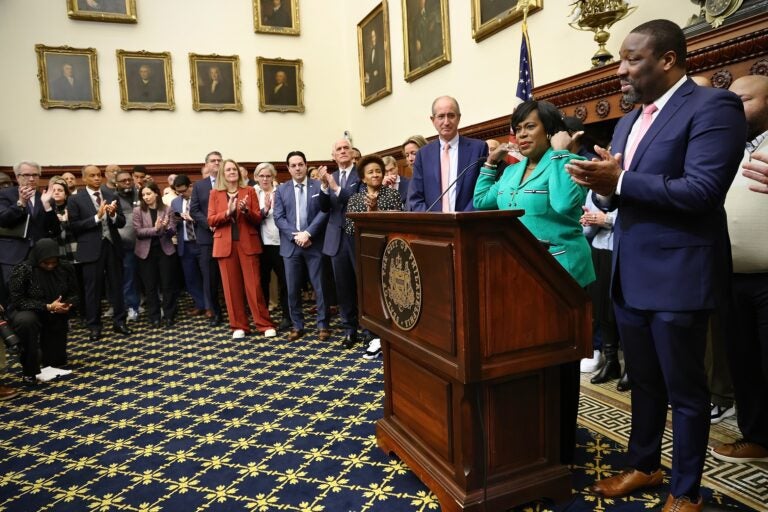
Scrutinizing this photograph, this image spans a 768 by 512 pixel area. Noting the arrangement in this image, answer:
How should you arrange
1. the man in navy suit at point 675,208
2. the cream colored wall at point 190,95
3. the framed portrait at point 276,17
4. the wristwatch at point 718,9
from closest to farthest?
the man in navy suit at point 675,208 → the wristwatch at point 718,9 → the cream colored wall at point 190,95 → the framed portrait at point 276,17

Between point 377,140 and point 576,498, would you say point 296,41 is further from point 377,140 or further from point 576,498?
point 576,498

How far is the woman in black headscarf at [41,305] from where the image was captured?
412 cm

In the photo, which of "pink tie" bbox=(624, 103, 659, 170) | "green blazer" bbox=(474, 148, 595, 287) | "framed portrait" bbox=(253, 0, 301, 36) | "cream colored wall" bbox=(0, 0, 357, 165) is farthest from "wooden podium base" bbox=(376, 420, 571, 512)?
"framed portrait" bbox=(253, 0, 301, 36)

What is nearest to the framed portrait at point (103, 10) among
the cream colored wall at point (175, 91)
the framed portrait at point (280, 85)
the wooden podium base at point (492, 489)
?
the cream colored wall at point (175, 91)

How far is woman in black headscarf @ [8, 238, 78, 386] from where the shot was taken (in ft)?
13.5

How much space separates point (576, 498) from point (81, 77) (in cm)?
993

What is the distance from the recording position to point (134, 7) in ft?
29.6

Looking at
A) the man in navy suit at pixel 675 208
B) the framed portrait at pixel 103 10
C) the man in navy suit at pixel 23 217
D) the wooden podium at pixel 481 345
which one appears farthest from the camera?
the framed portrait at pixel 103 10

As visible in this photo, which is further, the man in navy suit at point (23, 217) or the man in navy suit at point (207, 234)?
the man in navy suit at point (207, 234)

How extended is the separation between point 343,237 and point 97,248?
275cm

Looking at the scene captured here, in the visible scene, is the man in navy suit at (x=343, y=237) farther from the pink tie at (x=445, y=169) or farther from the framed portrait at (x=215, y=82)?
the framed portrait at (x=215, y=82)

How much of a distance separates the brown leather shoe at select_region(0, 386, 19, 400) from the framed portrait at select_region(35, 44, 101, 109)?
649 cm

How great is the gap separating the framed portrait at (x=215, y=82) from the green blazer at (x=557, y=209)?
28.1 ft

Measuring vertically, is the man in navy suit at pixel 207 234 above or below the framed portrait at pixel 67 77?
below
